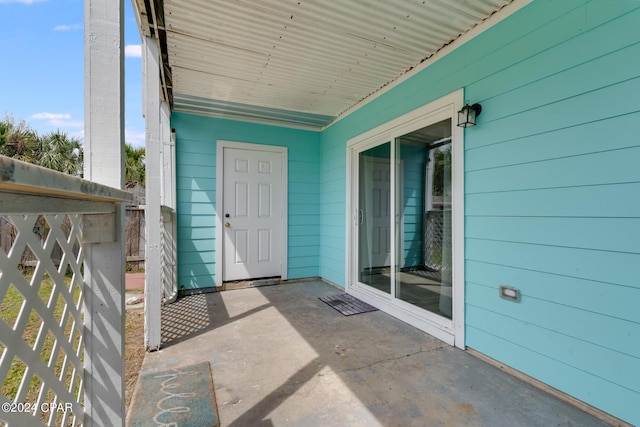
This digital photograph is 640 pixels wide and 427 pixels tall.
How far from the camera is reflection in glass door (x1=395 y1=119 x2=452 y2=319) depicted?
269 cm

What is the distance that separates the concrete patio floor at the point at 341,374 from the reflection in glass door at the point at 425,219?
373mm

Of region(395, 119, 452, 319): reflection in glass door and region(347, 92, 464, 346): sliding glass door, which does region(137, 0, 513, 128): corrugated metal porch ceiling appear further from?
region(395, 119, 452, 319): reflection in glass door

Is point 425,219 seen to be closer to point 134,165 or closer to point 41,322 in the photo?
point 41,322

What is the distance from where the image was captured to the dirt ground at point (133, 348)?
1961 millimetres

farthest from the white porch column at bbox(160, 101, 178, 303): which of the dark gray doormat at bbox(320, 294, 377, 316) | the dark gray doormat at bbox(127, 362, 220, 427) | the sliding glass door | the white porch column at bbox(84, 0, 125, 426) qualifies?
the white porch column at bbox(84, 0, 125, 426)

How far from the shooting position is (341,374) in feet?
6.82

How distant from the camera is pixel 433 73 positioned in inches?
108

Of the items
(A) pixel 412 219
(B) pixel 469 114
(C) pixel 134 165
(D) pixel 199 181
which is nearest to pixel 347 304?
(A) pixel 412 219

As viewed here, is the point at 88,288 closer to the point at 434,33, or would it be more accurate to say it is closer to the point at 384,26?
the point at 384,26

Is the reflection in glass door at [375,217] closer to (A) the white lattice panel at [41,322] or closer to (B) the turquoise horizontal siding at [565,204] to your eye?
(B) the turquoise horizontal siding at [565,204]

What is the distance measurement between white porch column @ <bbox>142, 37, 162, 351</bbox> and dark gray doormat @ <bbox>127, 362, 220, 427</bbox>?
0.49 metres

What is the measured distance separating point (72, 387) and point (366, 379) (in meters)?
1.61

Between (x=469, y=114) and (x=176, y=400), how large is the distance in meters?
2.80

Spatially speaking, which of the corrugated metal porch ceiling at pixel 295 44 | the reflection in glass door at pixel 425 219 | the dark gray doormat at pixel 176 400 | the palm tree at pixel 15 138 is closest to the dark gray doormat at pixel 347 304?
the reflection in glass door at pixel 425 219
